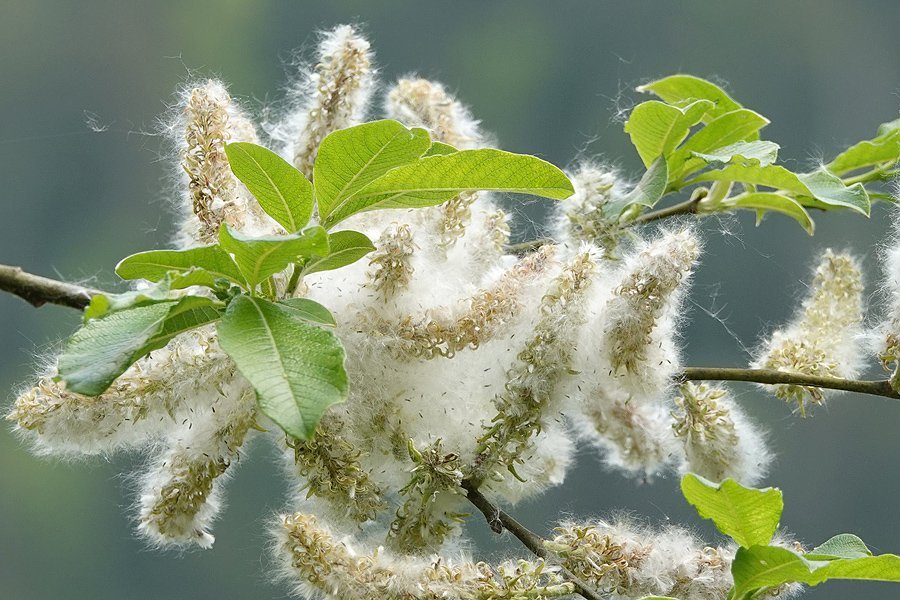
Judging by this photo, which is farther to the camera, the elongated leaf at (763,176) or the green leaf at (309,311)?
the elongated leaf at (763,176)

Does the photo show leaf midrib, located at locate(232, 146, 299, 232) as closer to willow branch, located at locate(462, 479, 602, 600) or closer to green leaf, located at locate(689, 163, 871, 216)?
willow branch, located at locate(462, 479, 602, 600)

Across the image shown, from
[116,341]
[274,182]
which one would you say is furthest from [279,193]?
[116,341]

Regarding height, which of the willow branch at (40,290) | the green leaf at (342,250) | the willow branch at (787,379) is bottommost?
the willow branch at (40,290)

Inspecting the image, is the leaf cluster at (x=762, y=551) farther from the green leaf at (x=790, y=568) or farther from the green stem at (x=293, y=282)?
the green stem at (x=293, y=282)

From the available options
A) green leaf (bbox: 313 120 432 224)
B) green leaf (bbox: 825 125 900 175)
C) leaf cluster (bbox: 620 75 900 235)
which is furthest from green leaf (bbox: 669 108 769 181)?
green leaf (bbox: 313 120 432 224)

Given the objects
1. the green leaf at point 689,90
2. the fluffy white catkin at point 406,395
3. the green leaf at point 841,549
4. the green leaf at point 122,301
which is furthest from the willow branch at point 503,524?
the green leaf at point 689,90

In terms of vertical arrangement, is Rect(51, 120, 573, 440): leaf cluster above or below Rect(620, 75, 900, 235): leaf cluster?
below
